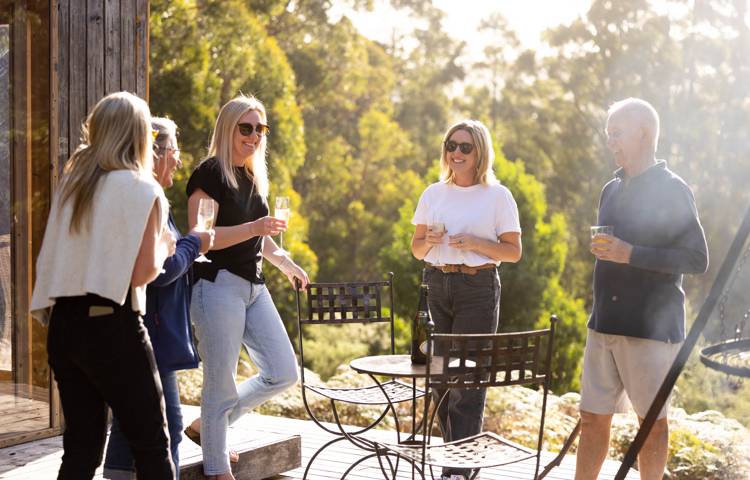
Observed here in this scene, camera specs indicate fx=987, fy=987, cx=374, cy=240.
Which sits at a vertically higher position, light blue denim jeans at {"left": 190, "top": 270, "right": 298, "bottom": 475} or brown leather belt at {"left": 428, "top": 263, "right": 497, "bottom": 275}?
brown leather belt at {"left": 428, "top": 263, "right": 497, "bottom": 275}

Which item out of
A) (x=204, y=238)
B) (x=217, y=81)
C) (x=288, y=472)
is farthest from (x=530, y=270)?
(x=204, y=238)

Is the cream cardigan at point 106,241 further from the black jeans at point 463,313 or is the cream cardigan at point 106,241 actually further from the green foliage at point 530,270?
the green foliage at point 530,270

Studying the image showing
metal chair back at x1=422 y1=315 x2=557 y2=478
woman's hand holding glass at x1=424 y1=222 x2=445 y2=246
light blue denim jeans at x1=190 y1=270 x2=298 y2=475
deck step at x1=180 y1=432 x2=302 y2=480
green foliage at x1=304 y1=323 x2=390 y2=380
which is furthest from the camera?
green foliage at x1=304 y1=323 x2=390 y2=380

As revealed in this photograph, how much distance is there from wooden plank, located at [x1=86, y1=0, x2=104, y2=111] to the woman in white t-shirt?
6.69ft

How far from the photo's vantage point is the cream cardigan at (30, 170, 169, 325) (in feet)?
9.36

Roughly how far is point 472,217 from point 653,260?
1.02 meters

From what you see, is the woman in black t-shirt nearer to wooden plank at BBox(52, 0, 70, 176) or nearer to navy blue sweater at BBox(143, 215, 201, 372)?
navy blue sweater at BBox(143, 215, 201, 372)

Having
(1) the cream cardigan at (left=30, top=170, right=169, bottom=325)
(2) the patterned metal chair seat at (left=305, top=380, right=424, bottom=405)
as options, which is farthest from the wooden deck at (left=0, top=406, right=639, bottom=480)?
(1) the cream cardigan at (left=30, top=170, right=169, bottom=325)

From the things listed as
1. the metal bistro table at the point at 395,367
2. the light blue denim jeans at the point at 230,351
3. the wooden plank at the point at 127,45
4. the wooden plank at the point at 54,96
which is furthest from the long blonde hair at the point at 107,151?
the wooden plank at the point at 127,45

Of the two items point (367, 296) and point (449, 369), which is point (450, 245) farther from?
point (449, 369)

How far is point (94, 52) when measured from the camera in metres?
5.30

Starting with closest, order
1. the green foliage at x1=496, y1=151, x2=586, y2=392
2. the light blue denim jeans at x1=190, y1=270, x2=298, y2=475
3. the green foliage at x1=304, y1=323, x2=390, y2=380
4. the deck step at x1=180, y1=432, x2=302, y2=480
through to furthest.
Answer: the light blue denim jeans at x1=190, y1=270, x2=298, y2=475
the deck step at x1=180, y1=432, x2=302, y2=480
the green foliage at x1=496, y1=151, x2=586, y2=392
the green foliage at x1=304, y1=323, x2=390, y2=380

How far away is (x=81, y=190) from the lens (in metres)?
2.87

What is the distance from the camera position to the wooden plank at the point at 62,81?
5137mm
